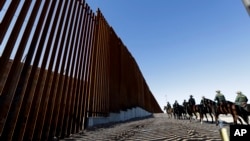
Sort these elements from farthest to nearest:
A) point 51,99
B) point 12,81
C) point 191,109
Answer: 1. point 191,109
2. point 51,99
3. point 12,81

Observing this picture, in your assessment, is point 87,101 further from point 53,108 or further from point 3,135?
point 3,135

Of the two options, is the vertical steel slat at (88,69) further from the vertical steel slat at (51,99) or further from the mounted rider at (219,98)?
the mounted rider at (219,98)

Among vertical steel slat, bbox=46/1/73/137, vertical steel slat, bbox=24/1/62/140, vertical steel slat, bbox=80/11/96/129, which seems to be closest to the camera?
vertical steel slat, bbox=24/1/62/140

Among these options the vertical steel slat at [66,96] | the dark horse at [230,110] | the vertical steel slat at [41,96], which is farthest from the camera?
the dark horse at [230,110]

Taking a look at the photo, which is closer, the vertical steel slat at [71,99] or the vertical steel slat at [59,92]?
the vertical steel slat at [59,92]

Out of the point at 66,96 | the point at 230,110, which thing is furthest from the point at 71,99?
the point at 230,110

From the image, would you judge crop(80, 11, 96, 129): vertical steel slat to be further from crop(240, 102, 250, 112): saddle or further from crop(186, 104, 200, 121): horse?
crop(186, 104, 200, 121): horse

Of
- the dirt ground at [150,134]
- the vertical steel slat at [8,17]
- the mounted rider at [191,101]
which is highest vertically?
the mounted rider at [191,101]

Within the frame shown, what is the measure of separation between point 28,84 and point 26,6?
1825 mm

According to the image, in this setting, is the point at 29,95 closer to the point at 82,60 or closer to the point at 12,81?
the point at 12,81

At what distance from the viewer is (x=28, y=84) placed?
17.9 ft

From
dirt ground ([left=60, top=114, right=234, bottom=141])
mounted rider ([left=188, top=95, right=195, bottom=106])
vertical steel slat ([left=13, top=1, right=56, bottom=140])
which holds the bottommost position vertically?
dirt ground ([left=60, top=114, right=234, bottom=141])

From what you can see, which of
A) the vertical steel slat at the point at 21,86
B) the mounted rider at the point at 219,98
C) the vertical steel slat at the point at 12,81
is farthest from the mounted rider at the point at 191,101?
the vertical steel slat at the point at 12,81

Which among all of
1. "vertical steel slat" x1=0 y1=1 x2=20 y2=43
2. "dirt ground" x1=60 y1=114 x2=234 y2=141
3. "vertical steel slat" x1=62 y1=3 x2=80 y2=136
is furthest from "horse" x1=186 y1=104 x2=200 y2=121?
"vertical steel slat" x1=0 y1=1 x2=20 y2=43
